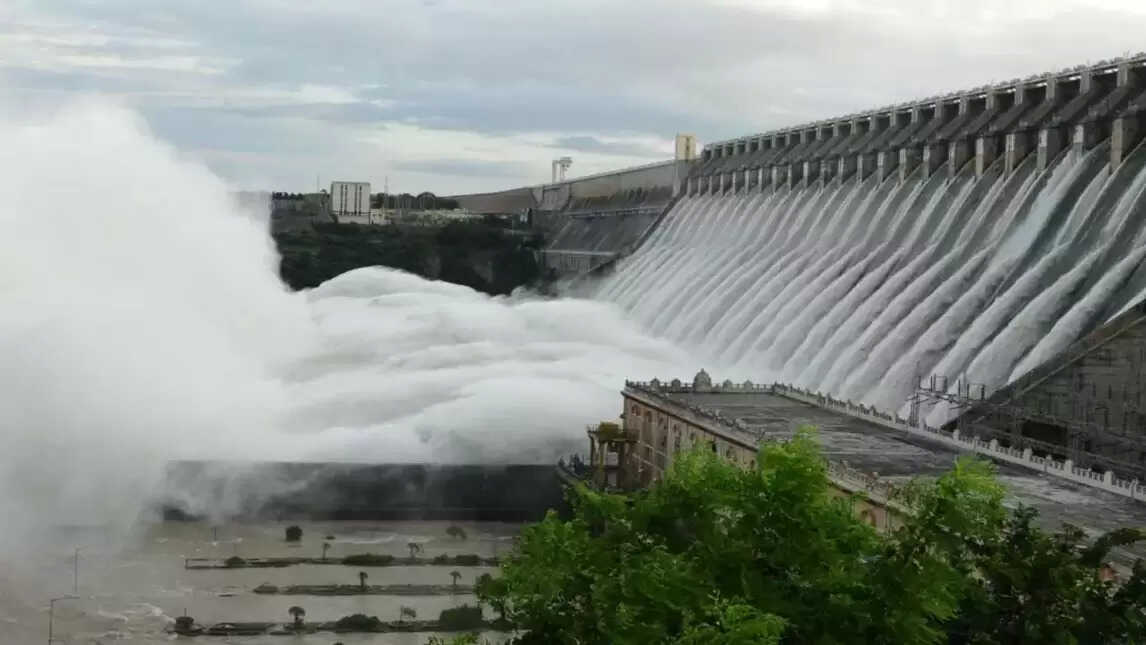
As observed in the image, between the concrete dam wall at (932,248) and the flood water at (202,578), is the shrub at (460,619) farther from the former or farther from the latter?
the concrete dam wall at (932,248)

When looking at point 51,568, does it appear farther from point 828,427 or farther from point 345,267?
point 345,267

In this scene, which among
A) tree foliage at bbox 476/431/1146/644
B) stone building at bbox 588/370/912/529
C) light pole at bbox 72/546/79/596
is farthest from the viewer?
stone building at bbox 588/370/912/529

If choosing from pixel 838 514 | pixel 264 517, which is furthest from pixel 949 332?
pixel 838 514

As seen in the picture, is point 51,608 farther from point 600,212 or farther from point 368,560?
point 600,212

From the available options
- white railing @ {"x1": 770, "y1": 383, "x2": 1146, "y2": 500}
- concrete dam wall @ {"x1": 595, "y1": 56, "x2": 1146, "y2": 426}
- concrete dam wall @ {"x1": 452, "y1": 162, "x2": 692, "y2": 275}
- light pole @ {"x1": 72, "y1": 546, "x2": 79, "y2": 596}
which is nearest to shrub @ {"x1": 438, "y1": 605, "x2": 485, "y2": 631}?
light pole @ {"x1": 72, "y1": 546, "x2": 79, "y2": 596}

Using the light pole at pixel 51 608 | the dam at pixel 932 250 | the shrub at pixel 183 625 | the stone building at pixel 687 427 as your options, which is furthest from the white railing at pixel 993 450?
the light pole at pixel 51 608

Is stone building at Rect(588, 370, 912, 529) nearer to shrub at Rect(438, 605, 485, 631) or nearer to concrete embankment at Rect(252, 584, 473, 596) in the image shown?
shrub at Rect(438, 605, 485, 631)

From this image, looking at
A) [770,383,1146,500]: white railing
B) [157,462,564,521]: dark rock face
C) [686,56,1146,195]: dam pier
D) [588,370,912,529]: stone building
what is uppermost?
[686,56,1146,195]: dam pier
